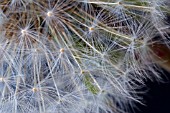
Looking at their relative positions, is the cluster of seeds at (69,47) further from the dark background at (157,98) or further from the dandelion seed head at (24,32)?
the dark background at (157,98)

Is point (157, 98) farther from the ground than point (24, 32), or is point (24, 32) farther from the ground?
point (24, 32)

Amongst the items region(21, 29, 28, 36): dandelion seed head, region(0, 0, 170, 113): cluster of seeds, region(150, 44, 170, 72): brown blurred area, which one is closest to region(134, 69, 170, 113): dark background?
region(150, 44, 170, 72): brown blurred area

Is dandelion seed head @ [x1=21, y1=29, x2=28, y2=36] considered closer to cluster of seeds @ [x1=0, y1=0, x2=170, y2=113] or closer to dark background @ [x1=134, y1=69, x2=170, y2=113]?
cluster of seeds @ [x1=0, y1=0, x2=170, y2=113]

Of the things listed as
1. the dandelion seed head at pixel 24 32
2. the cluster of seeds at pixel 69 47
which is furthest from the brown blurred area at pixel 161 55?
the dandelion seed head at pixel 24 32

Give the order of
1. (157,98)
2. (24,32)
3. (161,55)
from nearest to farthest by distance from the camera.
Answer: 1. (24,32)
2. (161,55)
3. (157,98)

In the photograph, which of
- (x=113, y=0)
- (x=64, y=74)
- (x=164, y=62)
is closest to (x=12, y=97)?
(x=64, y=74)

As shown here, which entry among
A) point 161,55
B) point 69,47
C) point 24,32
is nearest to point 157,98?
point 161,55

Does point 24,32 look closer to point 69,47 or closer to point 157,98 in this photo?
point 69,47

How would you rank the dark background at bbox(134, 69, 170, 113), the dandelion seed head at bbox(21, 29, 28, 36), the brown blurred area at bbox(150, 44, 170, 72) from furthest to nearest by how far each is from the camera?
the dark background at bbox(134, 69, 170, 113)
the brown blurred area at bbox(150, 44, 170, 72)
the dandelion seed head at bbox(21, 29, 28, 36)

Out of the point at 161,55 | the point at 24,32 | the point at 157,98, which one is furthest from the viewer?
the point at 157,98

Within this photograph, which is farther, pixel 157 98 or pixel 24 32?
pixel 157 98

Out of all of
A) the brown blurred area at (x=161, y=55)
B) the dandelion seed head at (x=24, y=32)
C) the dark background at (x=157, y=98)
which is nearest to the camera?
the dandelion seed head at (x=24, y=32)

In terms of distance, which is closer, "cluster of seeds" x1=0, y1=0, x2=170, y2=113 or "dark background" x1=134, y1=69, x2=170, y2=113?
"cluster of seeds" x1=0, y1=0, x2=170, y2=113
